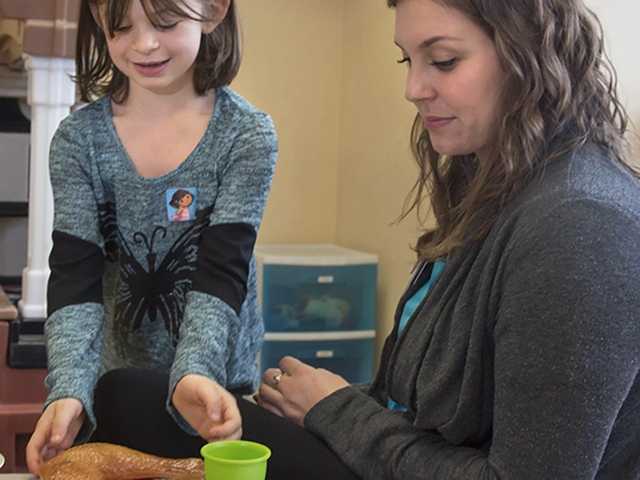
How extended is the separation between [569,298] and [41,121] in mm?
1648

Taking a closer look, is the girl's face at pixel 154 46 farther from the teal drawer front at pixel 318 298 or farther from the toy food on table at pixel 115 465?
the teal drawer front at pixel 318 298

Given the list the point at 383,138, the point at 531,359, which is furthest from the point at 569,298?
the point at 383,138

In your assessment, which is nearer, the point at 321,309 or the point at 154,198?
the point at 154,198

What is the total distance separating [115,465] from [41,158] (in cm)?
140

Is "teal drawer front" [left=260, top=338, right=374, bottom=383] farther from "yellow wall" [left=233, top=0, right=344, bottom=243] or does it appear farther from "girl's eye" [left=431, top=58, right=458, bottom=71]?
"girl's eye" [left=431, top=58, right=458, bottom=71]

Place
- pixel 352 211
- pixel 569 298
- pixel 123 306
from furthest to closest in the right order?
pixel 352 211, pixel 123 306, pixel 569 298

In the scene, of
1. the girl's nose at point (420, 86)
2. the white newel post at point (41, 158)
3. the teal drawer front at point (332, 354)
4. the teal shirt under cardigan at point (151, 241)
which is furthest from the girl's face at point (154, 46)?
the teal drawer front at point (332, 354)

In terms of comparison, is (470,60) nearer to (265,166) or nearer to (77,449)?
(265,166)

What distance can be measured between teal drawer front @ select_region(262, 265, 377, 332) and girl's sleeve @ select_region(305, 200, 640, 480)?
2.13m

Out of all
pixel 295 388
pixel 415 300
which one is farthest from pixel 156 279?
pixel 415 300

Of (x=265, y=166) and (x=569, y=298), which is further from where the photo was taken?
(x=265, y=166)

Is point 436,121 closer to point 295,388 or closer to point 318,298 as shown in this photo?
point 295,388

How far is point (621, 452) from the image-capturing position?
38.8 inches

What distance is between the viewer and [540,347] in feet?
2.95
